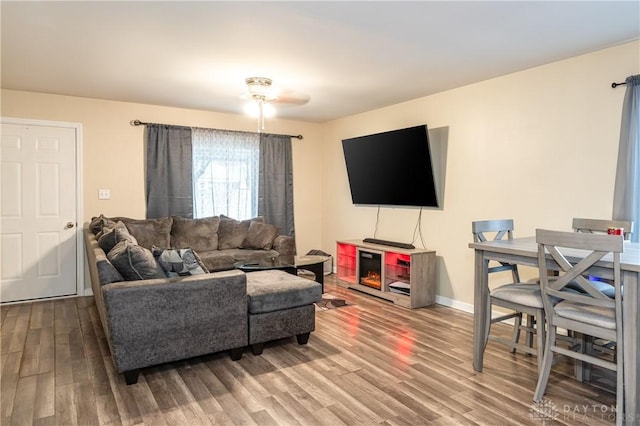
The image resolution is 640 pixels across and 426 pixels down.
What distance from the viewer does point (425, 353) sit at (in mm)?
3207

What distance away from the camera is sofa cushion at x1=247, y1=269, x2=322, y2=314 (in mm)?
3105

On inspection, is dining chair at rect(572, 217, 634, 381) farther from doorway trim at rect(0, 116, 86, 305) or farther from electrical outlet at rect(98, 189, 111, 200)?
doorway trim at rect(0, 116, 86, 305)

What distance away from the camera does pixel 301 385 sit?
2.66 metres

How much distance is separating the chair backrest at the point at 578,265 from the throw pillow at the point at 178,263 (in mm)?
2341

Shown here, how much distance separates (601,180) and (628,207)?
0.32 meters

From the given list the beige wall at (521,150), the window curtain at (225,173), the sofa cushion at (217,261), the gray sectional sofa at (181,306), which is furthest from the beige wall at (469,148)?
the gray sectional sofa at (181,306)

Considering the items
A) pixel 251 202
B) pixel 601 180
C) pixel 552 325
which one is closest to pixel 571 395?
pixel 552 325

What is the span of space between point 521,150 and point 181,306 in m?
3.35

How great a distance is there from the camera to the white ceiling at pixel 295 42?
255 centimetres

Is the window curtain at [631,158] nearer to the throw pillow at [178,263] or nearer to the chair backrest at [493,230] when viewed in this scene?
the chair backrest at [493,230]

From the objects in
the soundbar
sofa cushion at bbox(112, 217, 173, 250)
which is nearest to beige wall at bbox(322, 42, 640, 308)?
the soundbar

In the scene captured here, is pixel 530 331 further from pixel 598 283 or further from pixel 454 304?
pixel 454 304

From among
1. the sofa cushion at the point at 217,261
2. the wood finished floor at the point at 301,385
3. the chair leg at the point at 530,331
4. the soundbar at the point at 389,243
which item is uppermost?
the soundbar at the point at 389,243

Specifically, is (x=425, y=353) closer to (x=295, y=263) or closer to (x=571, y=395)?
(x=571, y=395)
